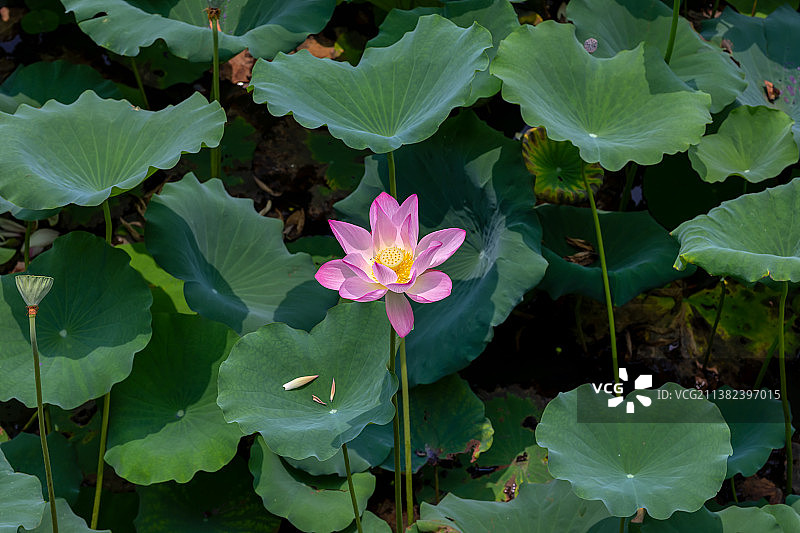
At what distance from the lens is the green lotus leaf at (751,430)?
190 cm

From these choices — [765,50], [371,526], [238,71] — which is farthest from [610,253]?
[238,71]

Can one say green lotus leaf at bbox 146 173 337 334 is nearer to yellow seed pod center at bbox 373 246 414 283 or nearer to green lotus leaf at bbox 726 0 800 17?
yellow seed pod center at bbox 373 246 414 283

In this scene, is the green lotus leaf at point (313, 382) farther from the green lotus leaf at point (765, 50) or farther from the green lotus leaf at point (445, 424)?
the green lotus leaf at point (765, 50)

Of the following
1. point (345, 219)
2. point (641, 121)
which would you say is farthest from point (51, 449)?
point (641, 121)

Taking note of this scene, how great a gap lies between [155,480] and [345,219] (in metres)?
0.96

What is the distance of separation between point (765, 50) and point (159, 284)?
2.30 meters

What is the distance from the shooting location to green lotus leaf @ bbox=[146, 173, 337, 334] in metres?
2.04

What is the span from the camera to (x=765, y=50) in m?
2.72

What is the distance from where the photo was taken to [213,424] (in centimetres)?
191

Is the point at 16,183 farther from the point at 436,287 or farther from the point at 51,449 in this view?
the point at 436,287

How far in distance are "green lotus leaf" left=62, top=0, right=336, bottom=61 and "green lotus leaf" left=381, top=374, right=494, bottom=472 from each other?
1.18 meters

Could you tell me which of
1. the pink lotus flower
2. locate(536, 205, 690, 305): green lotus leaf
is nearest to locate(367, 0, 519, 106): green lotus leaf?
locate(536, 205, 690, 305): green lotus leaf

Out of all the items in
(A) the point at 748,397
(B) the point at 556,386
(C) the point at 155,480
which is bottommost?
(B) the point at 556,386

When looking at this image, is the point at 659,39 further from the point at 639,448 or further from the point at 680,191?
the point at 639,448
